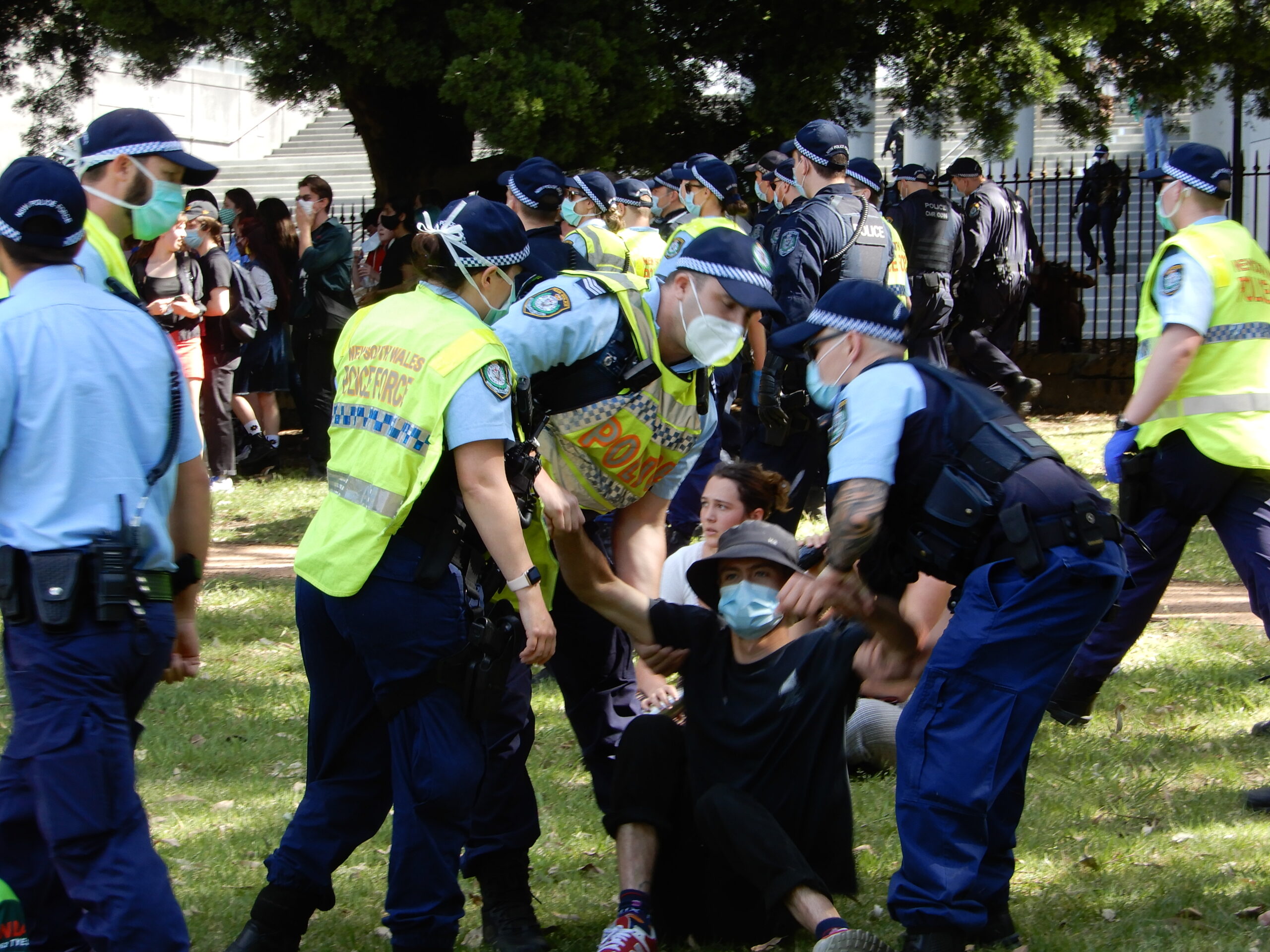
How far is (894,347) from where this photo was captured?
12.3 feet

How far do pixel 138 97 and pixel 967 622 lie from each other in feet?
77.7

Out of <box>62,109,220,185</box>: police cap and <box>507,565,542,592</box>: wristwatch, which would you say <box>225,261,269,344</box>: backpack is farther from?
<box>507,565,542,592</box>: wristwatch

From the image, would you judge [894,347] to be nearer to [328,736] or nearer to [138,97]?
[328,736]

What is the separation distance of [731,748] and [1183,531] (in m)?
2.19

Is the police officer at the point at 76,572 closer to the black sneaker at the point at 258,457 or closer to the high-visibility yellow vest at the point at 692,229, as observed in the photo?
the high-visibility yellow vest at the point at 692,229

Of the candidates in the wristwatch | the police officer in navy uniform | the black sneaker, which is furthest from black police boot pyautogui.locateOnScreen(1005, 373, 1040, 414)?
the wristwatch

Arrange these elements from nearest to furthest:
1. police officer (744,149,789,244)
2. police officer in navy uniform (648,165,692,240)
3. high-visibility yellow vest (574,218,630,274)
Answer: high-visibility yellow vest (574,218,630,274) < police officer (744,149,789,244) < police officer in navy uniform (648,165,692,240)

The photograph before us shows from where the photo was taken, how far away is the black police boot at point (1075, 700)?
18.4 ft

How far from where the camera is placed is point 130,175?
12.3ft

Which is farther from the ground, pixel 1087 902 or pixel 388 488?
pixel 388 488

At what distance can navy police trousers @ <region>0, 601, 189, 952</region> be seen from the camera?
3.06m

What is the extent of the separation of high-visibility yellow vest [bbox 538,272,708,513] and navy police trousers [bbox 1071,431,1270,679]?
170 centimetres

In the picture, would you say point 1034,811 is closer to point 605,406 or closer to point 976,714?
point 976,714

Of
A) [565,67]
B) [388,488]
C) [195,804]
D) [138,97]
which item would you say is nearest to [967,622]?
[388,488]
